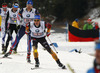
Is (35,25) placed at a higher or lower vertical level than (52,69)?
higher

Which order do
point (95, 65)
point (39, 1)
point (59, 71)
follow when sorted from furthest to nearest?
point (39, 1), point (59, 71), point (95, 65)

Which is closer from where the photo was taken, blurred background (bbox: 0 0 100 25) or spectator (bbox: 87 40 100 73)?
spectator (bbox: 87 40 100 73)

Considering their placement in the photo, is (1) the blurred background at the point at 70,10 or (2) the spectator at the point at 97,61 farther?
(1) the blurred background at the point at 70,10

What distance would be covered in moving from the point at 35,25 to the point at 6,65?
1572 mm

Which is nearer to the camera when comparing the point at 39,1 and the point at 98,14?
the point at 39,1

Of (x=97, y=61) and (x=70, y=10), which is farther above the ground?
(x=70, y=10)

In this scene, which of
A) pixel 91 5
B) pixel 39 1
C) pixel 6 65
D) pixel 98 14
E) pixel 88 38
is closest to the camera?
pixel 6 65

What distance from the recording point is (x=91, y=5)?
50.9 m

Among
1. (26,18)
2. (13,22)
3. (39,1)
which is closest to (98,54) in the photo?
(26,18)

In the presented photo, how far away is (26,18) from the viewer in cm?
895

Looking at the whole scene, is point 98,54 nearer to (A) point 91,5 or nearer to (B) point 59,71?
(B) point 59,71

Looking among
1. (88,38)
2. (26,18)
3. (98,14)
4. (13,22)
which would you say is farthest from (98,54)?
(98,14)

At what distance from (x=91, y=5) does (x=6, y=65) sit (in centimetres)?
4429

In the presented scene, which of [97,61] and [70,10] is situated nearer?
[97,61]
